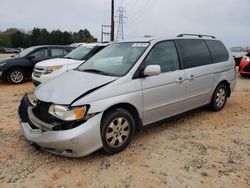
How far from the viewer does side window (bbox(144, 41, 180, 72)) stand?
414 cm

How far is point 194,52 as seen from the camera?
16.1ft

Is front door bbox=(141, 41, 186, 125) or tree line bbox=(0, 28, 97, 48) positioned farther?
tree line bbox=(0, 28, 97, 48)

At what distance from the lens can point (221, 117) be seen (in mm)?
5316

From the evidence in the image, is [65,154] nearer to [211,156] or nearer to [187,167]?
[187,167]

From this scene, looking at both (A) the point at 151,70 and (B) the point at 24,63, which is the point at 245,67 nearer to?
(A) the point at 151,70

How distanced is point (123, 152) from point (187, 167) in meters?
0.93

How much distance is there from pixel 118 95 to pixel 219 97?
2.90 metres

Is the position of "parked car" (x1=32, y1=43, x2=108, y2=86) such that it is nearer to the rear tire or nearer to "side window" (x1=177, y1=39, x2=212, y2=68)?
"side window" (x1=177, y1=39, x2=212, y2=68)

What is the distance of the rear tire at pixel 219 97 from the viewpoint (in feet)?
17.8

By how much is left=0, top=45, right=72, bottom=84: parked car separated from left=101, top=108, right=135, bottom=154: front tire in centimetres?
736

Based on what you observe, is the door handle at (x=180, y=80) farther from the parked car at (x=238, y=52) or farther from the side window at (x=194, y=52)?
the parked car at (x=238, y=52)

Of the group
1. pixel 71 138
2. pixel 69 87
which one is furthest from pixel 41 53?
pixel 71 138

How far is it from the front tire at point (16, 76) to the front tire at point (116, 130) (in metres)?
7.36

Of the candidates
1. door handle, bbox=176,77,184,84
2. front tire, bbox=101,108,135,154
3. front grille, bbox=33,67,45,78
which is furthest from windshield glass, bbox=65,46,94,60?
front tire, bbox=101,108,135,154
